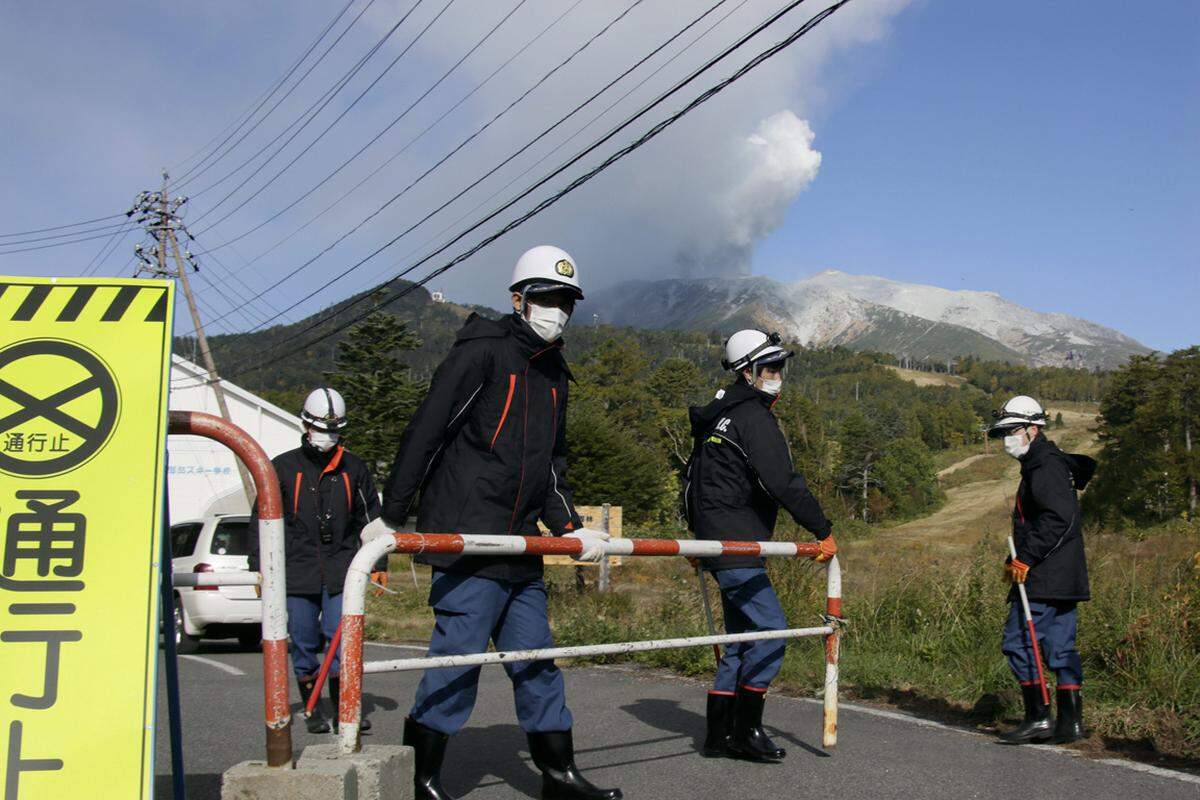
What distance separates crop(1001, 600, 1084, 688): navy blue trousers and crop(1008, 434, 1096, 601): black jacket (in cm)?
10

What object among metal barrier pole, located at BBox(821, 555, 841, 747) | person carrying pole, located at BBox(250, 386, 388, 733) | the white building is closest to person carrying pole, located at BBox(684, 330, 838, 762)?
metal barrier pole, located at BBox(821, 555, 841, 747)

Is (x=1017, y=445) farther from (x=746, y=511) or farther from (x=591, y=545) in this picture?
(x=591, y=545)

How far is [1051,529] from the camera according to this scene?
5.93 metres

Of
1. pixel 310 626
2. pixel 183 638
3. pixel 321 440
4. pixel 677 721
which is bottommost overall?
pixel 183 638

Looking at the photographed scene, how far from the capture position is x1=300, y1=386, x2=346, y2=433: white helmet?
6.66 meters

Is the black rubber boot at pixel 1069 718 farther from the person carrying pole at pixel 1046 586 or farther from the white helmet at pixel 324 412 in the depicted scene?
the white helmet at pixel 324 412

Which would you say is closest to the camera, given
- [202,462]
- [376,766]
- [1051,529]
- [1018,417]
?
[376,766]

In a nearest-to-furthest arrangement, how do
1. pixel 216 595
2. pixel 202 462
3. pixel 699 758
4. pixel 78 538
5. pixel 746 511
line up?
pixel 78 538
pixel 699 758
pixel 746 511
pixel 216 595
pixel 202 462

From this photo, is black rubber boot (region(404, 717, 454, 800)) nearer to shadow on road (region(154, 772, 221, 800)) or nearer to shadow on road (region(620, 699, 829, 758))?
shadow on road (region(154, 772, 221, 800))

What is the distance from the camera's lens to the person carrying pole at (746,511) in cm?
511

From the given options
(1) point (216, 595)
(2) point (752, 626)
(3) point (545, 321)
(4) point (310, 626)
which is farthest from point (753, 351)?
(1) point (216, 595)

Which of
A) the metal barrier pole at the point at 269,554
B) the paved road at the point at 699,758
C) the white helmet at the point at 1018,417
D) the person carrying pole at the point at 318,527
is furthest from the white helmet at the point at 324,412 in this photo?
the white helmet at the point at 1018,417

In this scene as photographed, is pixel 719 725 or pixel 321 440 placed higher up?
pixel 321 440

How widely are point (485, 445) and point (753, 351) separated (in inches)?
75.9
